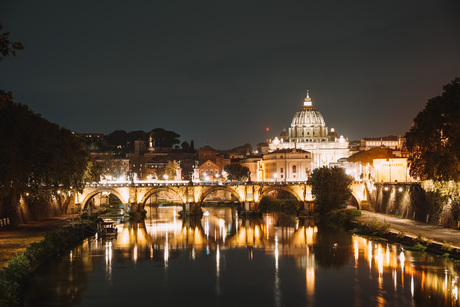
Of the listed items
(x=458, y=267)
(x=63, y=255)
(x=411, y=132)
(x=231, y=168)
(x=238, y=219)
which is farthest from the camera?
(x=231, y=168)

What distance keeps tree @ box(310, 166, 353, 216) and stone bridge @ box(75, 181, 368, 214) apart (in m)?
4.87

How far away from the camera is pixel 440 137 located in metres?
36.9

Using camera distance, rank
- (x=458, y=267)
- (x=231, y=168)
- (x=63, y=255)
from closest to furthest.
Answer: (x=458, y=267) → (x=63, y=255) → (x=231, y=168)

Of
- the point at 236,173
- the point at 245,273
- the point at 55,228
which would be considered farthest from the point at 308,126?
the point at 245,273

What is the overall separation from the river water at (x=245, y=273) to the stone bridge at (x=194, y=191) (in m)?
16.6

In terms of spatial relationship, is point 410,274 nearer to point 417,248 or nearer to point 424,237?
point 417,248

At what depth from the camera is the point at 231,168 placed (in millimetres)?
109375

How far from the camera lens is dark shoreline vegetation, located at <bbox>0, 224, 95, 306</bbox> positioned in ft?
74.8

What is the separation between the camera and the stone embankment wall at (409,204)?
139 feet

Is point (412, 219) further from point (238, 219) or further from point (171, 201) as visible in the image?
point (171, 201)

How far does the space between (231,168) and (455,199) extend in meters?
71.2

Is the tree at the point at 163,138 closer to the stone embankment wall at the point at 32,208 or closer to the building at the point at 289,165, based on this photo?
the building at the point at 289,165

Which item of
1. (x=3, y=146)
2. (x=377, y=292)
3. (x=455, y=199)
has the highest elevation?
(x=3, y=146)

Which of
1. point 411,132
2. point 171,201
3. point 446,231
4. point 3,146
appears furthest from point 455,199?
point 171,201
